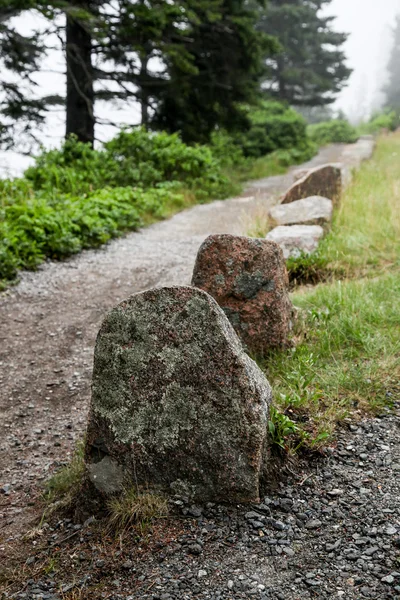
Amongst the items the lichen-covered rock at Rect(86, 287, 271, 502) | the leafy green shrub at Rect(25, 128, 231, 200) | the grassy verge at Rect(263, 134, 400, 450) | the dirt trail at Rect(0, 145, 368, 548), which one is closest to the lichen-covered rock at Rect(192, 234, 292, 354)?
the grassy verge at Rect(263, 134, 400, 450)

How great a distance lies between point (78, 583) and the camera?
2.24 metres

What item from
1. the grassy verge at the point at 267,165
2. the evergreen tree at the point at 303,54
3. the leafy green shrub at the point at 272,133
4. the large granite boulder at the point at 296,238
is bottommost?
the large granite boulder at the point at 296,238

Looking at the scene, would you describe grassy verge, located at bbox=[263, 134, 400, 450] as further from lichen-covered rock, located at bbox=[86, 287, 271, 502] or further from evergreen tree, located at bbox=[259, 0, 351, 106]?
evergreen tree, located at bbox=[259, 0, 351, 106]

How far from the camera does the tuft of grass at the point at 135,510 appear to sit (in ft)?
8.08

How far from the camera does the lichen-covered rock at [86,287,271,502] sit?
8.29 ft

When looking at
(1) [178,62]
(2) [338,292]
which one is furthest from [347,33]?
(2) [338,292]

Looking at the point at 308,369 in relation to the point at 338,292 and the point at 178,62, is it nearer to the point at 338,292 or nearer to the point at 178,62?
the point at 338,292

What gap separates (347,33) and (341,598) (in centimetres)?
3328

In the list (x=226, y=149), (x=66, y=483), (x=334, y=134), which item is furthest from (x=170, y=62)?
(x=334, y=134)

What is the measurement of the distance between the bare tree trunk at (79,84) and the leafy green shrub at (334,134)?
604 inches

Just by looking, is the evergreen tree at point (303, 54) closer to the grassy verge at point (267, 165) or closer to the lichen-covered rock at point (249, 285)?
the grassy verge at point (267, 165)

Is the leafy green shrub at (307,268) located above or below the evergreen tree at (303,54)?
below

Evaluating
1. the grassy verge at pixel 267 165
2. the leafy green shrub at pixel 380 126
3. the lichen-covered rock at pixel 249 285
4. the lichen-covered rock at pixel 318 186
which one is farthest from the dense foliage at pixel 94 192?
the leafy green shrub at pixel 380 126

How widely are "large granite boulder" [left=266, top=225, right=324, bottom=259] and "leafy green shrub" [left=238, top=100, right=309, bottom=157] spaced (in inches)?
465
